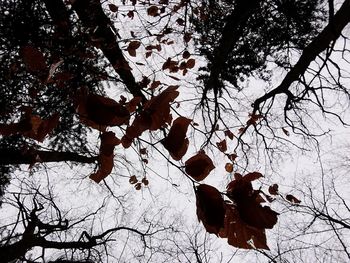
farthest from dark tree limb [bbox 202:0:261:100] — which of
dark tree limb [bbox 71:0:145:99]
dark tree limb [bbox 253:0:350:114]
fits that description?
dark tree limb [bbox 71:0:145:99]

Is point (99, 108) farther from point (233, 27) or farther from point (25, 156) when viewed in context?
point (25, 156)

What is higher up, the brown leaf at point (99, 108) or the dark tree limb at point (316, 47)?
the dark tree limb at point (316, 47)

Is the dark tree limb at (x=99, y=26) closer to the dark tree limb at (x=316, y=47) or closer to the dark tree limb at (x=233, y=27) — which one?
the dark tree limb at (x=233, y=27)

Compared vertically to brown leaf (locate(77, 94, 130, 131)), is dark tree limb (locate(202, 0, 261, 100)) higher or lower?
higher

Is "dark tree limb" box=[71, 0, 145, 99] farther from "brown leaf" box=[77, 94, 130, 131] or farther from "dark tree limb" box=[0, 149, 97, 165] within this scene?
"brown leaf" box=[77, 94, 130, 131]

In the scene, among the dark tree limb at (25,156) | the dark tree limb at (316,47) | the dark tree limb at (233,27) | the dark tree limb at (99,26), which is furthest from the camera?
the dark tree limb at (25,156)

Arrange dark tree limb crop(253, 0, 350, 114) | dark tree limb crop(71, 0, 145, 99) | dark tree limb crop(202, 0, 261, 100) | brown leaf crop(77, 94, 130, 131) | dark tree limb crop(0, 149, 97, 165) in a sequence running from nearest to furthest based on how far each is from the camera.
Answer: brown leaf crop(77, 94, 130, 131)
dark tree limb crop(253, 0, 350, 114)
dark tree limb crop(202, 0, 261, 100)
dark tree limb crop(71, 0, 145, 99)
dark tree limb crop(0, 149, 97, 165)

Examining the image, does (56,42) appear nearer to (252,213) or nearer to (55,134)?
(55,134)

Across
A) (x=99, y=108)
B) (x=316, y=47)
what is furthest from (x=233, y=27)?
(x=99, y=108)

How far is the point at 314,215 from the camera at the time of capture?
554 cm

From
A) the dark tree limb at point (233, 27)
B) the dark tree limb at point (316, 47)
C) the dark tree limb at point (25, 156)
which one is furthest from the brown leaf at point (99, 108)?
the dark tree limb at point (25, 156)

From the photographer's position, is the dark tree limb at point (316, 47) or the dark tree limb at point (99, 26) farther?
the dark tree limb at point (99, 26)

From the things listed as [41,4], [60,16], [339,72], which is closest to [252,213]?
[339,72]

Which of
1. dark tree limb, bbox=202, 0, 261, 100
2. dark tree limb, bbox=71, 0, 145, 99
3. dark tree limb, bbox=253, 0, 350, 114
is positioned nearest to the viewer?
dark tree limb, bbox=253, 0, 350, 114
